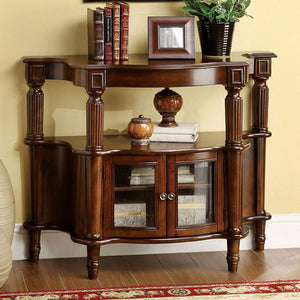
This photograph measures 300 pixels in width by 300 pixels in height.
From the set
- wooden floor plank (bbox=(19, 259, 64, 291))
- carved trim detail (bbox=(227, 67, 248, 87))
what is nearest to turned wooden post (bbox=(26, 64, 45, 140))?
wooden floor plank (bbox=(19, 259, 64, 291))

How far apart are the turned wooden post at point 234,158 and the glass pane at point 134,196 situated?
36 centimetres

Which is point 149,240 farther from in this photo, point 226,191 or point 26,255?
point 26,255

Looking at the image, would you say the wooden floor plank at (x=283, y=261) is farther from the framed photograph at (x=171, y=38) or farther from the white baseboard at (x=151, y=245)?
the framed photograph at (x=171, y=38)

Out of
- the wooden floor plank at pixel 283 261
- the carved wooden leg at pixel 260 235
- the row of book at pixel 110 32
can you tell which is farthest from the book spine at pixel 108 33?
the wooden floor plank at pixel 283 261

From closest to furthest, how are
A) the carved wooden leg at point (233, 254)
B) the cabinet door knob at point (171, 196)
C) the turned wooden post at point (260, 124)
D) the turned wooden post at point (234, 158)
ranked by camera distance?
the turned wooden post at point (234, 158) → the cabinet door knob at point (171, 196) → the carved wooden leg at point (233, 254) → the turned wooden post at point (260, 124)

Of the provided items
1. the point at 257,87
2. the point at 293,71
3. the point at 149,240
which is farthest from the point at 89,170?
the point at 293,71

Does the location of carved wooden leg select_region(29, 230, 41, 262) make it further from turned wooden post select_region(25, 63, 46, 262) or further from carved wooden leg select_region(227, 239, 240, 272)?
carved wooden leg select_region(227, 239, 240, 272)

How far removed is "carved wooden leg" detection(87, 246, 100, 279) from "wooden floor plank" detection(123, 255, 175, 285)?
0.65ft

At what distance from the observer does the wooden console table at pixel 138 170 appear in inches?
121

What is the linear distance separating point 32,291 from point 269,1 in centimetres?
180

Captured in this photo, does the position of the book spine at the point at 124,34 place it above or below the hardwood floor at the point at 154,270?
above

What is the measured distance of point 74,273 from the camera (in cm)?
338

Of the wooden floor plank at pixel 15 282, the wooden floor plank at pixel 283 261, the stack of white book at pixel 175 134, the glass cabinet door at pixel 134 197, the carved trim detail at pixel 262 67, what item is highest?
the carved trim detail at pixel 262 67

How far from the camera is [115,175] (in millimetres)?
3213
